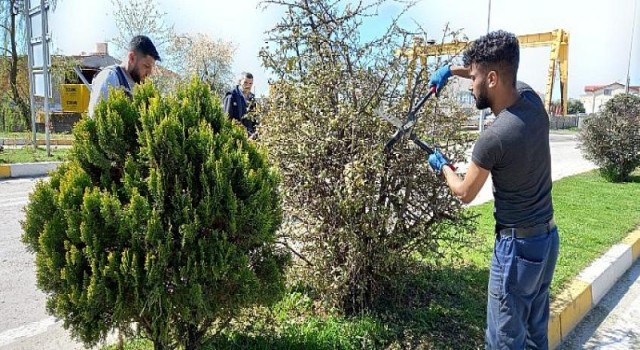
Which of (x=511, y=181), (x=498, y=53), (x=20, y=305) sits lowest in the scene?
(x=20, y=305)

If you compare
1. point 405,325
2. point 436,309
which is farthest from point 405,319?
point 436,309

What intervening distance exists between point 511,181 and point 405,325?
1.24m

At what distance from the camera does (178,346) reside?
2.69 meters

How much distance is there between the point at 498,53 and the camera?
8.02 ft

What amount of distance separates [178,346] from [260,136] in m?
1.39

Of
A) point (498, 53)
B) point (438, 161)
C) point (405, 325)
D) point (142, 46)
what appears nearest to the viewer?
point (498, 53)

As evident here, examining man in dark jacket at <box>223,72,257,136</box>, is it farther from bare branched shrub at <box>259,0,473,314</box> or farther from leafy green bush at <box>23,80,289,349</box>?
leafy green bush at <box>23,80,289,349</box>

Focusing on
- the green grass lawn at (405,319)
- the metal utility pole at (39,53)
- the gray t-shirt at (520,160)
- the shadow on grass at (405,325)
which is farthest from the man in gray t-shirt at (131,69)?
the metal utility pole at (39,53)

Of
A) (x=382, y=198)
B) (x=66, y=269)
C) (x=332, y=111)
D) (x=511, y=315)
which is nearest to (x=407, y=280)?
(x=382, y=198)

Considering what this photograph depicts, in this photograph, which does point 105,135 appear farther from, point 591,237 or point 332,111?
point 591,237

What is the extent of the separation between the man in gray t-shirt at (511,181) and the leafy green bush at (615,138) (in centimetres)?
Result: 970

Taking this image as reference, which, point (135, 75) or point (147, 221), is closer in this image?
point (147, 221)

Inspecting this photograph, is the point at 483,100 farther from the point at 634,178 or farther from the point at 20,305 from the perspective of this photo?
the point at 634,178

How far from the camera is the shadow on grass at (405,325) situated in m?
2.94
